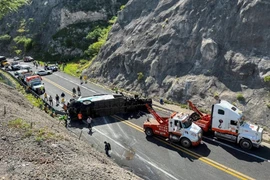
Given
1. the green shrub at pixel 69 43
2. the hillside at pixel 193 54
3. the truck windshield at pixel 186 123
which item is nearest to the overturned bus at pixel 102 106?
the hillside at pixel 193 54

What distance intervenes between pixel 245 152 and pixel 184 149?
4685mm

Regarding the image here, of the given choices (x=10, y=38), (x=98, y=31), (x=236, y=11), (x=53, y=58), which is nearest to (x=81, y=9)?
(x=98, y=31)

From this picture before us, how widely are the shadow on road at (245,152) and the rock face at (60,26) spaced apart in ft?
152

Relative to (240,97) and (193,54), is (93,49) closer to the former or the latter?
(193,54)

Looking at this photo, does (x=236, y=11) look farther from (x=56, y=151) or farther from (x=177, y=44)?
(x=56, y=151)

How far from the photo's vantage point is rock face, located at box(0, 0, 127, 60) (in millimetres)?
67988

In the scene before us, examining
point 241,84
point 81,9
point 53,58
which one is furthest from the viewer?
point 81,9

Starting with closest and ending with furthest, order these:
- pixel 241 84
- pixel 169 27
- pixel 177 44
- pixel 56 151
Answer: pixel 56 151 → pixel 241 84 → pixel 177 44 → pixel 169 27

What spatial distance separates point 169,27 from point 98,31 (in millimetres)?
29873

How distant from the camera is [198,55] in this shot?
36.0 m

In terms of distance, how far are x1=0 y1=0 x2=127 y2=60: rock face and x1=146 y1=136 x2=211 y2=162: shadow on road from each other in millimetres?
43187

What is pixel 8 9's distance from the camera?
35531mm

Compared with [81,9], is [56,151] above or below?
below

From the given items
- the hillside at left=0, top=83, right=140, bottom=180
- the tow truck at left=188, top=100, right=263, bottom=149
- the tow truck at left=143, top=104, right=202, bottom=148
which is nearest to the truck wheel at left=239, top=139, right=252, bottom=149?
the tow truck at left=188, top=100, right=263, bottom=149
